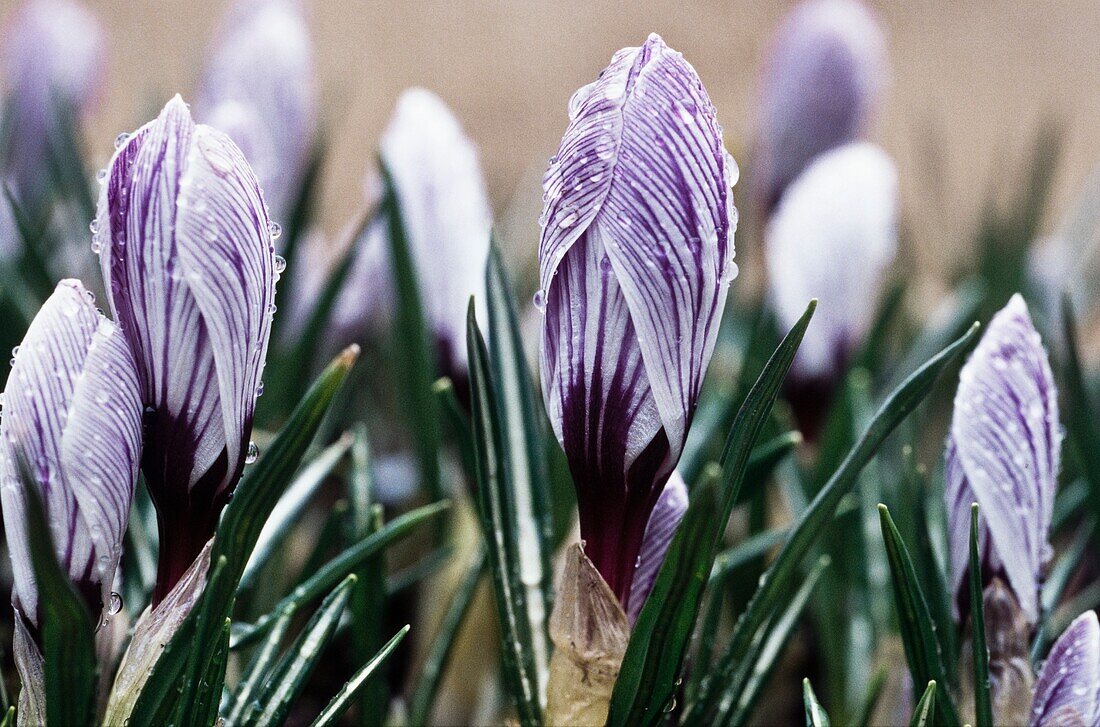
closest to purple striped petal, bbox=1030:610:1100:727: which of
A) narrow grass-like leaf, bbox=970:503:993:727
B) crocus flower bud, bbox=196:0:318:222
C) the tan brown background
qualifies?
narrow grass-like leaf, bbox=970:503:993:727

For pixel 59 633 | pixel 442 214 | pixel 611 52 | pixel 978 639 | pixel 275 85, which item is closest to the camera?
pixel 59 633

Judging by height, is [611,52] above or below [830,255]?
above

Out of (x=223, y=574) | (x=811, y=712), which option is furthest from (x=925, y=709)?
(x=223, y=574)

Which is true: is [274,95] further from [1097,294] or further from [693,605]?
[1097,294]

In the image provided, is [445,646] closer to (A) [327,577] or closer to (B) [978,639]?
(A) [327,577]

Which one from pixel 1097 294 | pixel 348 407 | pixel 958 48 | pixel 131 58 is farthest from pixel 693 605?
pixel 958 48

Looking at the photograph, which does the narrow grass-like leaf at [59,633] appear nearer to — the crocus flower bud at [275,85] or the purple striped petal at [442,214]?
the purple striped petal at [442,214]

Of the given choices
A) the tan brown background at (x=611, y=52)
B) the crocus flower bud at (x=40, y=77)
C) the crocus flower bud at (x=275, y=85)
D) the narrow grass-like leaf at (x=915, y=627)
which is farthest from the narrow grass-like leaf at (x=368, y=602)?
the tan brown background at (x=611, y=52)
